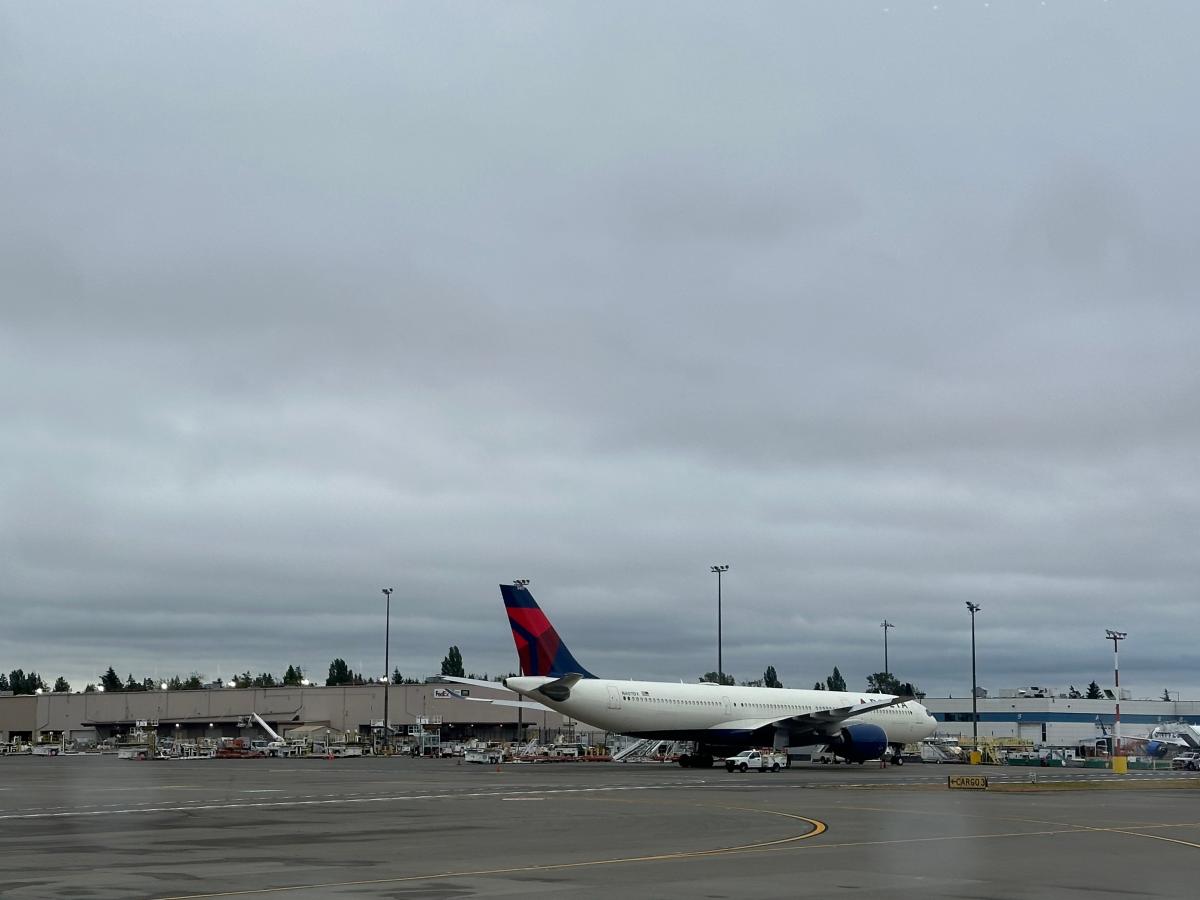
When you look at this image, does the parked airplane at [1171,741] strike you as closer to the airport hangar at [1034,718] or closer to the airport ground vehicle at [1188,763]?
the airport ground vehicle at [1188,763]

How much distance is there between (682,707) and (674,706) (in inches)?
22.2

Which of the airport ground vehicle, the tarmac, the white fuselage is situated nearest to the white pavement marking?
the tarmac

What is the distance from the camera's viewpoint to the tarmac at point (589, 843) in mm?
19500

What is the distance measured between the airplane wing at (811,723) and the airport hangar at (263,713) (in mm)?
60802

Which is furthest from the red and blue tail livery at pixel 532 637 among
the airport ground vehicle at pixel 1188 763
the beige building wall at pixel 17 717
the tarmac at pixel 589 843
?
the beige building wall at pixel 17 717

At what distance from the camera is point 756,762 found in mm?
69750

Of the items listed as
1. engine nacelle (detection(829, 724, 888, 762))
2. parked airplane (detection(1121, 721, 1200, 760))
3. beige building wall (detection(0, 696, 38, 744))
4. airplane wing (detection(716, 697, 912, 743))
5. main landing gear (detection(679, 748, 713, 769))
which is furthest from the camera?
beige building wall (detection(0, 696, 38, 744))

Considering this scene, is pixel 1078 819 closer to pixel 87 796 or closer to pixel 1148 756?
pixel 87 796

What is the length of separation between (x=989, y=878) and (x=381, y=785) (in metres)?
34.6

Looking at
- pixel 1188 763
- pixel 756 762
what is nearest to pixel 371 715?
pixel 1188 763

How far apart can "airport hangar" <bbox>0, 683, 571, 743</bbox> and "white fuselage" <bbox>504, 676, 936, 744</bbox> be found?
5789cm

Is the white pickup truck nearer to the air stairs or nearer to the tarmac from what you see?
the air stairs

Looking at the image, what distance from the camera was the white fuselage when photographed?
7075 centimetres

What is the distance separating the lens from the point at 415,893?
18.5m
